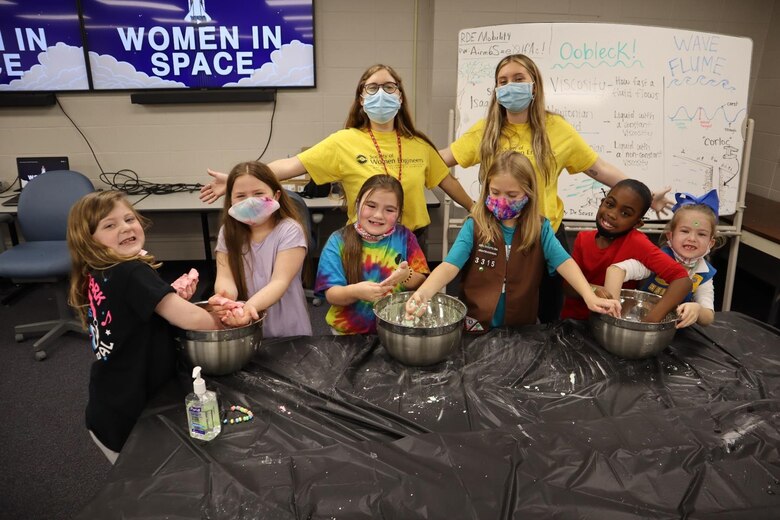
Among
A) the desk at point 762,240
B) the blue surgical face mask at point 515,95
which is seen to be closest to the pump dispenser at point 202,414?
the blue surgical face mask at point 515,95

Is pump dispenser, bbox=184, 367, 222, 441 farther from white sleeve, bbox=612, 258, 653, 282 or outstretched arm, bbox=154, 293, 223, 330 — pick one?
white sleeve, bbox=612, 258, 653, 282

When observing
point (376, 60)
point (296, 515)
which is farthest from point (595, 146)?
point (296, 515)

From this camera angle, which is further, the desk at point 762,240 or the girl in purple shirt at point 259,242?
the desk at point 762,240

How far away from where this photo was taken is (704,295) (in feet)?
5.49

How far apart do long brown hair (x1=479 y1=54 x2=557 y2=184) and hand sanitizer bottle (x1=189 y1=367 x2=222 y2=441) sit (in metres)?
1.30

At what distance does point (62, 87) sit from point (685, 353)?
4.08 metres

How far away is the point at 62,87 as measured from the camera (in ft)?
11.8

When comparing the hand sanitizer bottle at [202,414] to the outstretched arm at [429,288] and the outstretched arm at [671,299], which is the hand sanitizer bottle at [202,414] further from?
the outstretched arm at [671,299]

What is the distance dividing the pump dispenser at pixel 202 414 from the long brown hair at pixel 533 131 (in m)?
1.30

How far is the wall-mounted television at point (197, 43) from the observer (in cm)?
347

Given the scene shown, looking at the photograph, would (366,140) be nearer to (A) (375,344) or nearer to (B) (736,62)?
(A) (375,344)

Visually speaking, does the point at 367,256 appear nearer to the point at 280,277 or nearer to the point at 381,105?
the point at 280,277

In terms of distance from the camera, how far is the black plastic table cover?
0.88 m

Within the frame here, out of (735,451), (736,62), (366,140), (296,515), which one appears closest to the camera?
(296,515)
